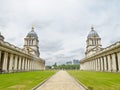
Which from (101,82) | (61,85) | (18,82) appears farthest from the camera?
(101,82)

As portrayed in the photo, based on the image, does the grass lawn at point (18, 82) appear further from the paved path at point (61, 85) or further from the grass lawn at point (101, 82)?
the grass lawn at point (101, 82)

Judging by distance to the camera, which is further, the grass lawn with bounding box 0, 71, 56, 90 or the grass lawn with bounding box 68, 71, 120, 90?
the grass lawn with bounding box 68, 71, 120, 90

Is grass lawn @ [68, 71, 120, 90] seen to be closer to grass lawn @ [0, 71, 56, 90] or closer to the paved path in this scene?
the paved path

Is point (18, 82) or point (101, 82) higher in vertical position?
point (18, 82)

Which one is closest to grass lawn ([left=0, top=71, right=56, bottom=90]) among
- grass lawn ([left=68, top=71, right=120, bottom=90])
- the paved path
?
the paved path

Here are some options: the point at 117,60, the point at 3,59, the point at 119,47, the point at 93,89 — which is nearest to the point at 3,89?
the point at 93,89

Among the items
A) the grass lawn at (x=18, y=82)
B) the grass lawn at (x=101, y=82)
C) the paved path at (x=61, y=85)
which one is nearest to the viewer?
the paved path at (x=61, y=85)

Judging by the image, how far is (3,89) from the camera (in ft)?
46.4

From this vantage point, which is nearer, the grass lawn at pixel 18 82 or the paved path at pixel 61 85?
the paved path at pixel 61 85

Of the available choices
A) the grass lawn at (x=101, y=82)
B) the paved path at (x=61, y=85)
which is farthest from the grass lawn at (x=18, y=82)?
the grass lawn at (x=101, y=82)

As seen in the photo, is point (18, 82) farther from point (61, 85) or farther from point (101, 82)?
point (101, 82)

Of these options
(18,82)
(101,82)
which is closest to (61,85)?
(101,82)

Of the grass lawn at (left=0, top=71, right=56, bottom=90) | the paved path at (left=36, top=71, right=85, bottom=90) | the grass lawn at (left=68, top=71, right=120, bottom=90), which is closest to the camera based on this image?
the paved path at (left=36, top=71, right=85, bottom=90)

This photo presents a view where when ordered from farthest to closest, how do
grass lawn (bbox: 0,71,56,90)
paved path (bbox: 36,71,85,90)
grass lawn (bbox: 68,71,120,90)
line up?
1. grass lawn (bbox: 68,71,120,90)
2. grass lawn (bbox: 0,71,56,90)
3. paved path (bbox: 36,71,85,90)
